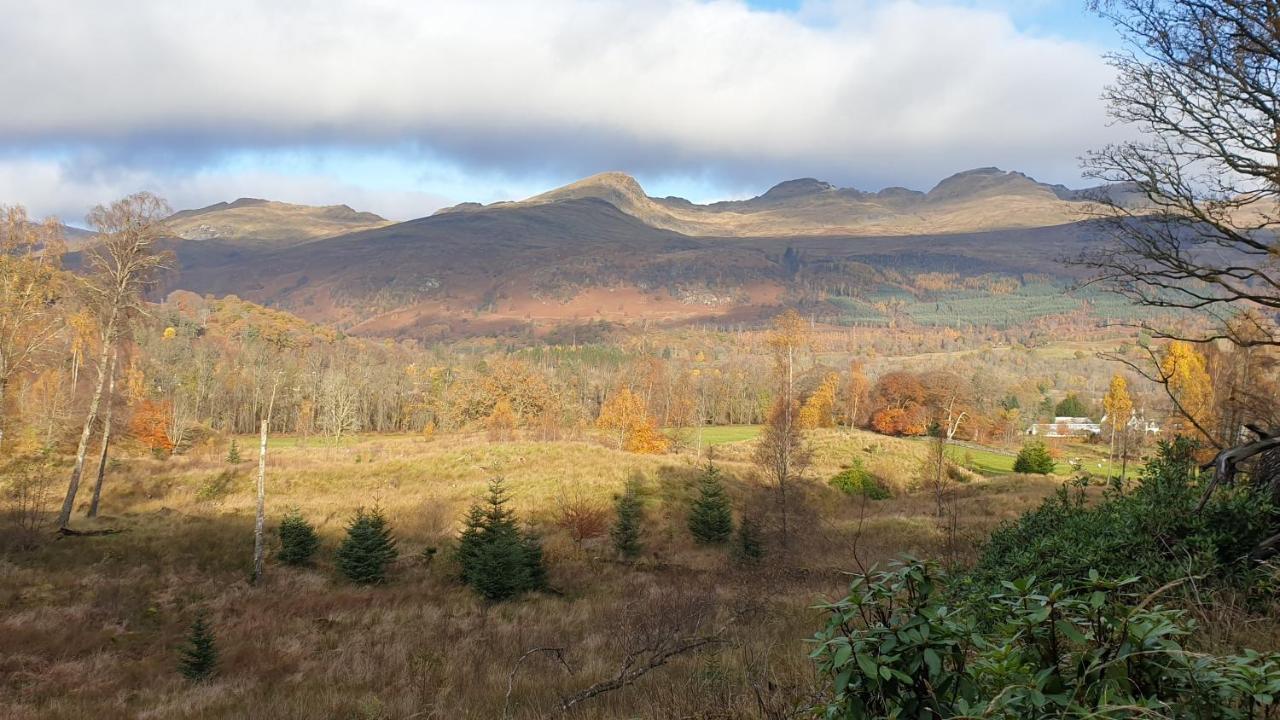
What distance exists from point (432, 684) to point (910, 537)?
2092cm

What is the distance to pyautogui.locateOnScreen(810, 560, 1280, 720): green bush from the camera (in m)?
1.79

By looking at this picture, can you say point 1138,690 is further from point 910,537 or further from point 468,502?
point 468,502

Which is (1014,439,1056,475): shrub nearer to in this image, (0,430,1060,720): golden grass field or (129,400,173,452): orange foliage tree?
(0,430,1060,720): golden grass field

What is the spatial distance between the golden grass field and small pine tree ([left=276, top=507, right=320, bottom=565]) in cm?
59

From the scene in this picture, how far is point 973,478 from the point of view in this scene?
44625mm

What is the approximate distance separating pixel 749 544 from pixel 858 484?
19.0m

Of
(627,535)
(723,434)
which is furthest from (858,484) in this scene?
(723,434)

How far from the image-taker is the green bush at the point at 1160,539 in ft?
16.7

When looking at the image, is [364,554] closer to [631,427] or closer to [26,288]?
[26,288]

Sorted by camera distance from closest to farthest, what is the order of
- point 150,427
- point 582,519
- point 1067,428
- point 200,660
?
point 200,660, point 582,519, point 150,427, point 1067,428

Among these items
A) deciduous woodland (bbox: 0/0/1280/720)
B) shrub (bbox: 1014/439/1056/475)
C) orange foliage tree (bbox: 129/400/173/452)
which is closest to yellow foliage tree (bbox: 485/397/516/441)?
deciduous woodland (bbox: 0/0/1280/720)

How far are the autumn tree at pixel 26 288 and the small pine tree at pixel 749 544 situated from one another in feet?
84.6

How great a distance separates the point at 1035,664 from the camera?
6.77 feet

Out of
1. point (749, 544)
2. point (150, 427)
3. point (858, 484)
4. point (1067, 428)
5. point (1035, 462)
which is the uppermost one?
point (749, 544)
